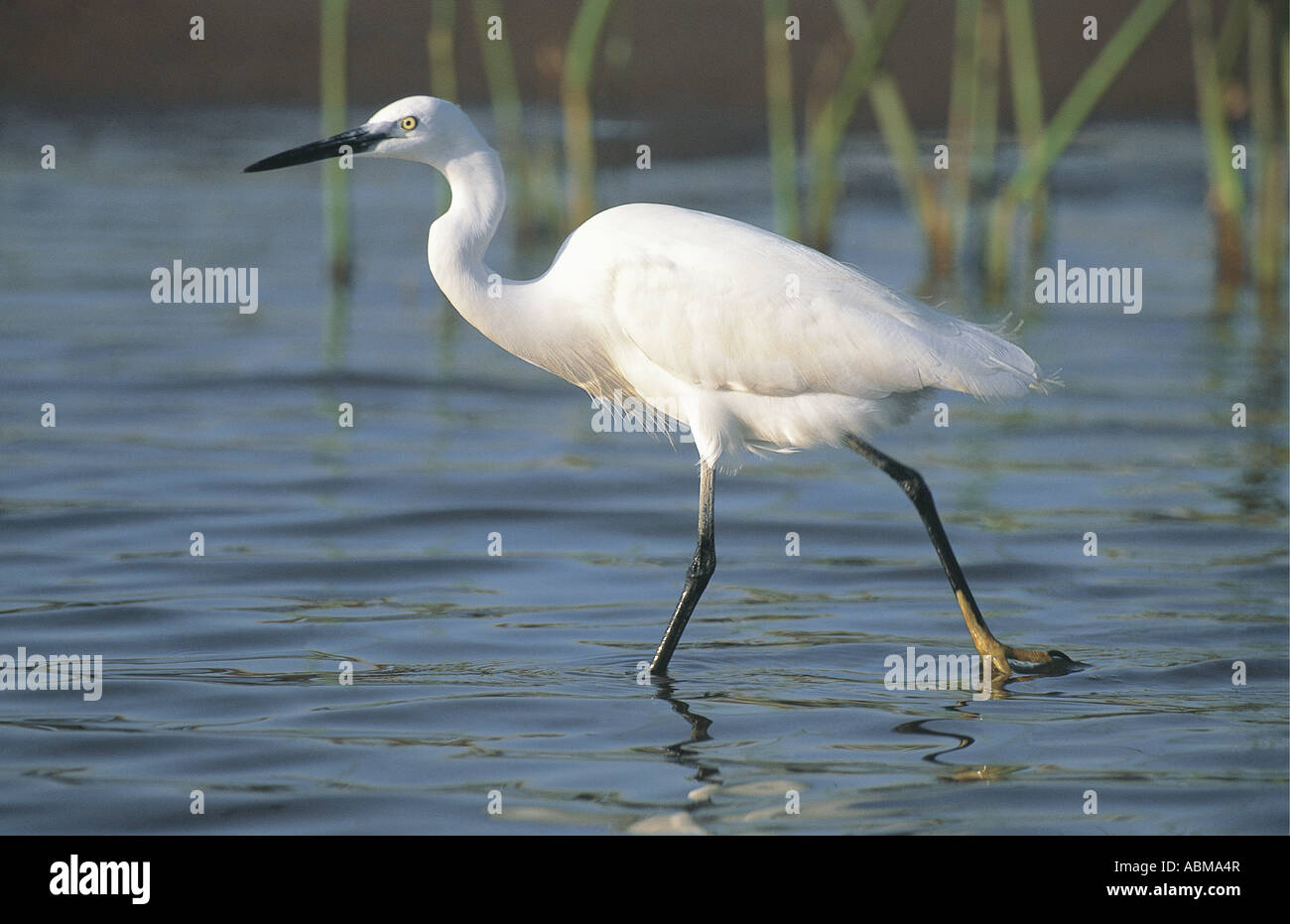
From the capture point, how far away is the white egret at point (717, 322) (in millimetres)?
6480

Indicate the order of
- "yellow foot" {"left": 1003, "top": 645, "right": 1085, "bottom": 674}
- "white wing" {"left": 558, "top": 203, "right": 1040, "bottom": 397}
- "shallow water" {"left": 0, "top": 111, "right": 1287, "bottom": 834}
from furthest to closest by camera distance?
"yellow foot" {"left": 1003, "top": 645, "right": 1085, "bottom": 674}, "white wing" {"left": 558, "top": 203, "right": 1040, "bottom": 397}, "shallow water" {"left": 0, "top": 111, "right": 1287, "bottom": 834}

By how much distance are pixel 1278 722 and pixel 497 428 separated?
238 inches

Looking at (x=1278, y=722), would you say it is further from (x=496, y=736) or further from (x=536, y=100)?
(x=536, y=100)

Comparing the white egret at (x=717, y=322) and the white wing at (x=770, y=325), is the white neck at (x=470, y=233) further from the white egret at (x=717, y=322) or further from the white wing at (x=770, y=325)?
the white wing at (x=770, y=325)

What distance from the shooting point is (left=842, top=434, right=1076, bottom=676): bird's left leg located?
658 cm

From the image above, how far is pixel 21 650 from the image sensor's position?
670cm

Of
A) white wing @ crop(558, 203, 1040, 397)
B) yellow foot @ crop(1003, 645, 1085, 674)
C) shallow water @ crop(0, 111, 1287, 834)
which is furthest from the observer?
yellow foot @ crop(1003, 645, 1085, 674)

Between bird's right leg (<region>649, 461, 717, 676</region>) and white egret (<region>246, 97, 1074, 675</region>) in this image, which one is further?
bird's right leg (<region>649, 461, 717, 676</region>)

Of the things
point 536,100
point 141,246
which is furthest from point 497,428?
point 536,100

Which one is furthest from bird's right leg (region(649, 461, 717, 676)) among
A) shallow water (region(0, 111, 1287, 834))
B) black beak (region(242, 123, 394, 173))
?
black beak (region(242, 123, 394, 173))

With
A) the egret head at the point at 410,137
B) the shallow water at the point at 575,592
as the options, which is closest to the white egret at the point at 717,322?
the egret head at the point at 410,137

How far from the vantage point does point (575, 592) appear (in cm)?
768

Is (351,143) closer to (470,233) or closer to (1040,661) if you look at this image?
(470,233)

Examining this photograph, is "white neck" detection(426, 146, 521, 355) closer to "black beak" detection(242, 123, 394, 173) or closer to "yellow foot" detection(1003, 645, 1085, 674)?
"black beak" detection(242, 123, 394, 173)
